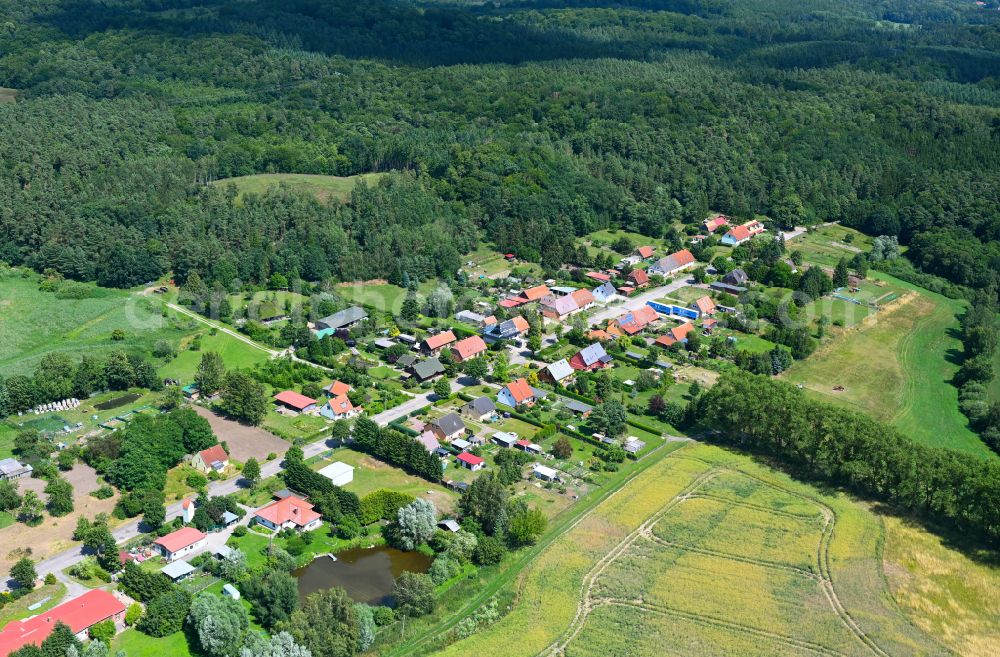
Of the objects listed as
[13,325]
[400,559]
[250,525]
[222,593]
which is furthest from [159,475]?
[13,325]

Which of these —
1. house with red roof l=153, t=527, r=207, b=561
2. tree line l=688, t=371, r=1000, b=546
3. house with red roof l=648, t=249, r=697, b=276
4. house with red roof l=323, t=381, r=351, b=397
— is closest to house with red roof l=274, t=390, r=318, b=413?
house with red roof l=323, t=381, r=351, b=397

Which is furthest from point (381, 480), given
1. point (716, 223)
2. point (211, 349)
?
point (716, 223)

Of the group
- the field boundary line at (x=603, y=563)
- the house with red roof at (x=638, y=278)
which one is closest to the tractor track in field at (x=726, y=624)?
the field boundary line at (x=603, y=563)

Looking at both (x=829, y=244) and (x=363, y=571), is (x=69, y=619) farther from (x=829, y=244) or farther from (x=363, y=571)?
(x=829, y=244)

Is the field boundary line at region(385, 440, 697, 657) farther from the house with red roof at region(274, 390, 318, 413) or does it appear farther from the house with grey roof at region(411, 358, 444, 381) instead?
the house with red roof at region(274, 390, 318, 413)

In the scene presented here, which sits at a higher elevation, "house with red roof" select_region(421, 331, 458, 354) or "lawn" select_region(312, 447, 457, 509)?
"house with red roof" select_region(421, 331, 458, 354)

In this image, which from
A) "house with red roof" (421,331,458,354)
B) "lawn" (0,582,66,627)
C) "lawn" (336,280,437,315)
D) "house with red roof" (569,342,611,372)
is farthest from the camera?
"lawn" (336,280,437,315)
